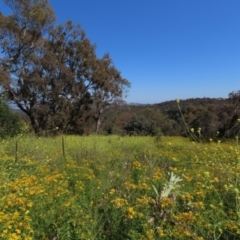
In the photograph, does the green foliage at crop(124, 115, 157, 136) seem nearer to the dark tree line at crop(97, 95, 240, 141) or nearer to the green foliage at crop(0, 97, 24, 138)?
the dark tree line at crop(97, 95, 240, 141)

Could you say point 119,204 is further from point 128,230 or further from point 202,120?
point 202,120

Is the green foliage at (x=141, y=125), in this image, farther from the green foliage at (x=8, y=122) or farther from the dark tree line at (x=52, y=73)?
the green foliage at (x=8, y=122)

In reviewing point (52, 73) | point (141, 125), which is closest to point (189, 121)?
point (141, 125)

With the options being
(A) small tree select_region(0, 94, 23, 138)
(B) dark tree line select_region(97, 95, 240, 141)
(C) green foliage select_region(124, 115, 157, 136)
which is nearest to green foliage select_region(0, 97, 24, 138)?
(A) small tree select_region(0, 94, 23, 138)

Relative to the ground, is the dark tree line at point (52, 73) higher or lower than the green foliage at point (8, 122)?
higher

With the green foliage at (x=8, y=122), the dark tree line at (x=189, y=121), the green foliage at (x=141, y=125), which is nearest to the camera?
the green foliage at (x=8, y=122)

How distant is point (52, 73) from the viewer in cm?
1773

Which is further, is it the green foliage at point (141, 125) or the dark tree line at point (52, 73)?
the green foliage at point (141, 125)

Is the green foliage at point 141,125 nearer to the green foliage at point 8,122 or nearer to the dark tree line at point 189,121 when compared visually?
the dark tree line at point 189,121

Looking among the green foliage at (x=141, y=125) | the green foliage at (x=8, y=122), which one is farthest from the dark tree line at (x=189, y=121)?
the green foliage at (x=8, y=122)

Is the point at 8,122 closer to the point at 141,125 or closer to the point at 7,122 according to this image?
the point at 7,122

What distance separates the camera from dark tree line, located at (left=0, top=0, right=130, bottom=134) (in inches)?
584

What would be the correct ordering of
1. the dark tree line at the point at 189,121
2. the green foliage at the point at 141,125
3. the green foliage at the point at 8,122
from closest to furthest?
the green foliage at the point at 8,122, the dark tree line at the point at 189,121, the green foliage at the point at 141,125

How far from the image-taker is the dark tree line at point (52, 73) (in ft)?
48.7
